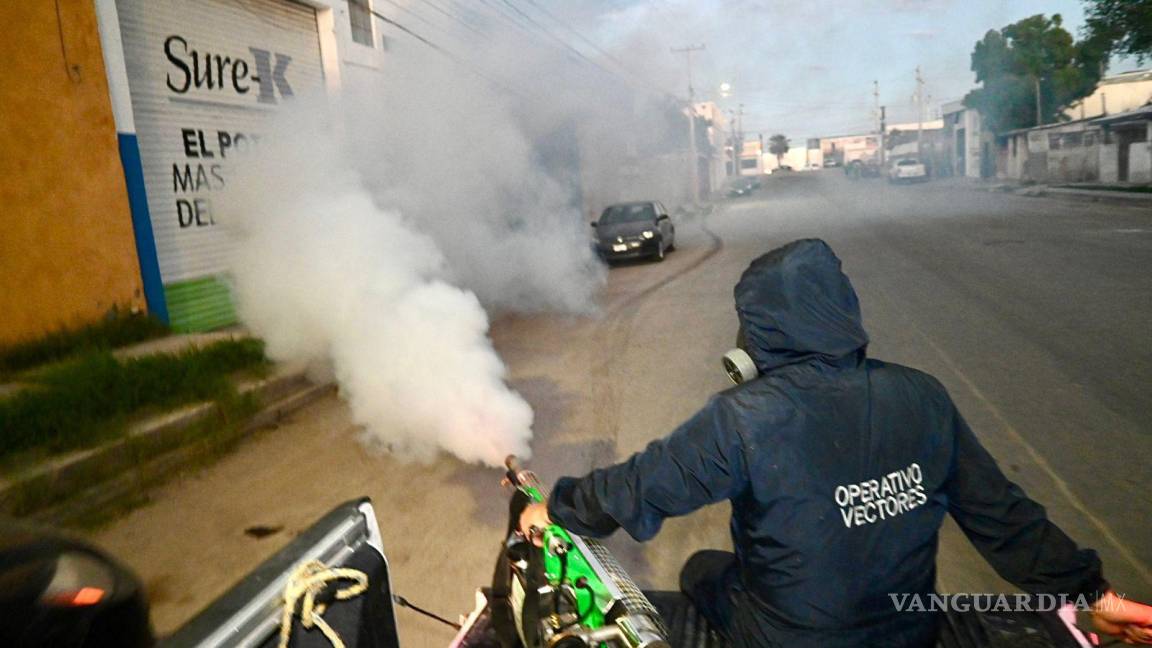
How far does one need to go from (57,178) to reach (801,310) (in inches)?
318

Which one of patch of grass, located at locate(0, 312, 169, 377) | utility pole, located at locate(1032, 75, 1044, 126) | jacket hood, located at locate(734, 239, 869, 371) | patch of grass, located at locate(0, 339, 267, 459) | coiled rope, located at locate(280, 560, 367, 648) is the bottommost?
Answer: patch of grass, located at locate(0, 339, 267, 459)

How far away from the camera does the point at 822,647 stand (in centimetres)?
170

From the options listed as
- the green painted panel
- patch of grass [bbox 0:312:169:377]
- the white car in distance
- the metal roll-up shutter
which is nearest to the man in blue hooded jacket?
patch of grass [bbox 0:312:169:377]

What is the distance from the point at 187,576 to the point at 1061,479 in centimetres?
454

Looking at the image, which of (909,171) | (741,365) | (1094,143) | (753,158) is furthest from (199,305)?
(753,158)

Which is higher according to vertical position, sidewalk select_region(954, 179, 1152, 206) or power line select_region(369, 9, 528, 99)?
power line select_region(369, 9, 528, 99)

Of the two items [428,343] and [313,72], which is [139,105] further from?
[428,343]

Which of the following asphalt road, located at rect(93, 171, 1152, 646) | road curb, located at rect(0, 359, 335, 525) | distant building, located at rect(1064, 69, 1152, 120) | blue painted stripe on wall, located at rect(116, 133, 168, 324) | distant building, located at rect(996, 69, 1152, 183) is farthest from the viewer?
distant building, located at rect(1064, 69, 1152, 120)

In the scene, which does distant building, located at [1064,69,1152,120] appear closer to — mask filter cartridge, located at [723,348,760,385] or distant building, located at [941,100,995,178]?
distant building, located at [941,100,995,178]

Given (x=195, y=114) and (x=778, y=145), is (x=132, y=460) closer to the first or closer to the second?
(x=195, y=114)

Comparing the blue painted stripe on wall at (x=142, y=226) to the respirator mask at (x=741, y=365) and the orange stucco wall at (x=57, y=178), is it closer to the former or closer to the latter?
the orange stucco wall at (x=57, y=178)

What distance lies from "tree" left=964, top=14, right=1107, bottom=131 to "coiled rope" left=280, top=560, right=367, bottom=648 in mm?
43180

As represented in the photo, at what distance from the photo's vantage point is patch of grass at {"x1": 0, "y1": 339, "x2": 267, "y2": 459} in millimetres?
5293

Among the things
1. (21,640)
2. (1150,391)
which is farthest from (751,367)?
(1150,391)
